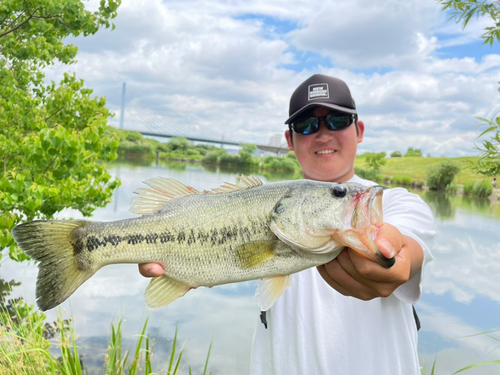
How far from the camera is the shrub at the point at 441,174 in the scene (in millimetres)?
48500

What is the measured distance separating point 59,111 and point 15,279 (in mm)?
8438

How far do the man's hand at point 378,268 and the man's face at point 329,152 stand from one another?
4.49ft

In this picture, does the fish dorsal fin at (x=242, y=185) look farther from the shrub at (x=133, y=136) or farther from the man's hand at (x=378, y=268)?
the shrub at (x=133, y=136)

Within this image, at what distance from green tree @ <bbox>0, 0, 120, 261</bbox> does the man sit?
311 cm

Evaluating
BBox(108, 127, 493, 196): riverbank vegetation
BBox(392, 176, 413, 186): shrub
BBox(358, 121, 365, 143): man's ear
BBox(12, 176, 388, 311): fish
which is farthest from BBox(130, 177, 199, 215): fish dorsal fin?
BBox(392, 176, 413, 186): shrub

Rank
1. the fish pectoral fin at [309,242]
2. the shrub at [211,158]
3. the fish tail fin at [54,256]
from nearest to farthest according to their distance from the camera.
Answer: the fish pectoral fin at [309,242]
the fish tail fin at [54,256]
the shrub at [211,158]

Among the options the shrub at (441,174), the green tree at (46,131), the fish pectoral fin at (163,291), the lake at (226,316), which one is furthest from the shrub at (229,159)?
the fish pectoral fin at (163,291)

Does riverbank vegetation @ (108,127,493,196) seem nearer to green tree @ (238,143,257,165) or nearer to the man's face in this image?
green tree @ (238,143,257,165)

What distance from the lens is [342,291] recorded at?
2.09 m

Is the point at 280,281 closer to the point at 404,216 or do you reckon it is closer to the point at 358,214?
the point at 358,214

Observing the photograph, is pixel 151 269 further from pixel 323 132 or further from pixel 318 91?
pixel 318 91

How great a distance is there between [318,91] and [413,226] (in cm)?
164

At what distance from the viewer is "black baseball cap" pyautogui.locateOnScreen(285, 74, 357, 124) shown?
3260 mm

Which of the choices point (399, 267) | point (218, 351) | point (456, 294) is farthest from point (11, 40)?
point (456, 294)
